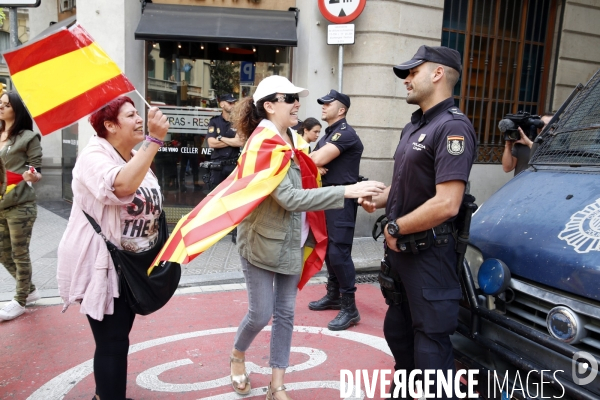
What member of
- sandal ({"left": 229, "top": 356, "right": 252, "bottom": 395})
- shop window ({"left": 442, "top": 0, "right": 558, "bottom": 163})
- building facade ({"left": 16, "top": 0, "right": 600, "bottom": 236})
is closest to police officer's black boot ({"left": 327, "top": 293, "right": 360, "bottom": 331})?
sandal ({"left": 229, "top": 356, "right": 252, "bottom": 395})

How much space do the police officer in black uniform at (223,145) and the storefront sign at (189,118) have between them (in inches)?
43.1

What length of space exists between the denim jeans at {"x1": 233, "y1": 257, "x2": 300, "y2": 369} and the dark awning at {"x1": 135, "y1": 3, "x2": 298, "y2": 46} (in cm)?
576

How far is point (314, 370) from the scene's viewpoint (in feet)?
12.3

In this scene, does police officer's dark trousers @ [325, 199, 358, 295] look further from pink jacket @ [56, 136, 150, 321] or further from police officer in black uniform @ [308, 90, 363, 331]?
pink jacket @ [56, 136, 150, 321]

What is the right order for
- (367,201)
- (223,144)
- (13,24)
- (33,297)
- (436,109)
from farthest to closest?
(223,144), (33,297), (13,24), (367,201), (436,109)

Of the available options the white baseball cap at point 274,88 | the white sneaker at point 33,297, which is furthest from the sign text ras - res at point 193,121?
the white baseball cap at point 274,88

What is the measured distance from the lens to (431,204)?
2.50 m

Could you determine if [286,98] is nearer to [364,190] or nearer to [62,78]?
[364,190]

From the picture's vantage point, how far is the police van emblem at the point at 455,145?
248cm

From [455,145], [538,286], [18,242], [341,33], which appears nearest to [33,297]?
[18,242]

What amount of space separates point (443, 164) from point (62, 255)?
82.7 inches

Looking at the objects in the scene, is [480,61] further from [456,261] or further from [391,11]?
[456,261]

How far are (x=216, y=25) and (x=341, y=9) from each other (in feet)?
6.84

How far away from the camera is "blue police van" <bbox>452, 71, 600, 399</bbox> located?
2.26 metres
